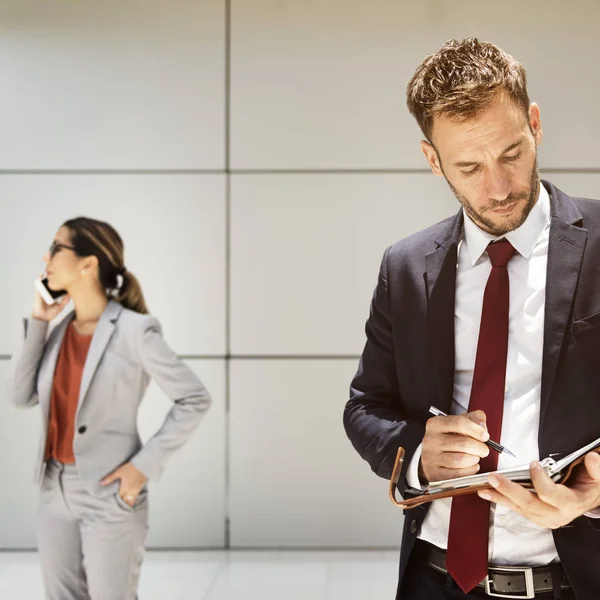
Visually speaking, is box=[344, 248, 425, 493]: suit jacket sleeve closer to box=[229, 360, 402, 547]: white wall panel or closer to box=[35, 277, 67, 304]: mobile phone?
box=[35, 277, 67, 304]: mobile phone

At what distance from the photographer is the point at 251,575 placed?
3.86m

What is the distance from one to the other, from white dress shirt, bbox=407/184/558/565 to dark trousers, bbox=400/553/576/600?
55 mm

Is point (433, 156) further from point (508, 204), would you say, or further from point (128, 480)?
point (128, 480)

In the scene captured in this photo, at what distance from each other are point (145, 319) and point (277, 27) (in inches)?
82.5

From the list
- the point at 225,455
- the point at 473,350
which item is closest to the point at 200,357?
the point at 225,455

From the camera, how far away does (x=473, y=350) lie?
1.42 m

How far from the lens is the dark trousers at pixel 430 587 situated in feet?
4.46

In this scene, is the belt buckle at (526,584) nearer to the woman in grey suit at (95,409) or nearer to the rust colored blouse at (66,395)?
the woman in grey suit at (95,409)

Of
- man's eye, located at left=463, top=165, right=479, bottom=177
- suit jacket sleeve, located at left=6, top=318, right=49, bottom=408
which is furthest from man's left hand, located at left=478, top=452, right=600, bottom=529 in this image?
suit jacket sleeve, located at left=6, top=318, right=49, bottom=408

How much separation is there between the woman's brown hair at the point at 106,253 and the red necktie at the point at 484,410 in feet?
6.05

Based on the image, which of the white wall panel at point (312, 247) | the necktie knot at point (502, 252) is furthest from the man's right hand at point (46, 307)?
the necktie knot at point (502, 252)

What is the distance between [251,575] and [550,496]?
9.71ft

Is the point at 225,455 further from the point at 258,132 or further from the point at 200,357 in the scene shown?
the point at 258,132

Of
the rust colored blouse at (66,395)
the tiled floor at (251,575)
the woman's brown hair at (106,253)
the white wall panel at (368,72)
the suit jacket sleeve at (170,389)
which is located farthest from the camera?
the white wall panel at (368,72)
